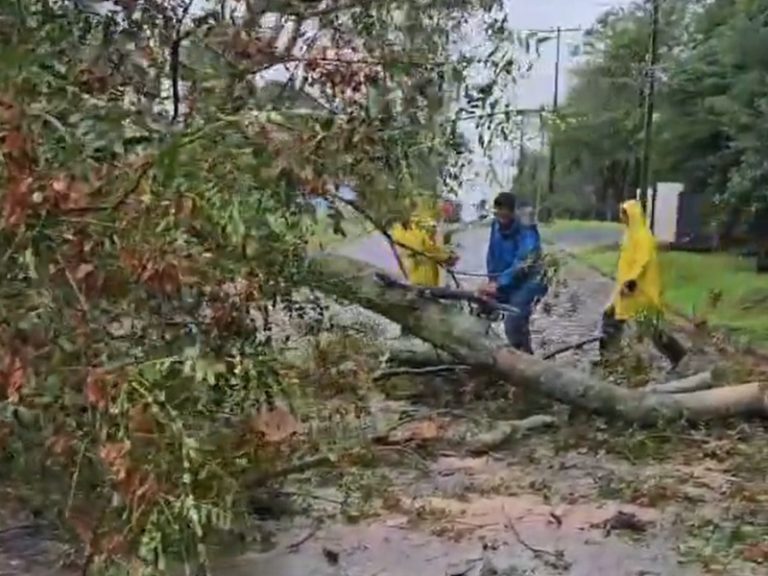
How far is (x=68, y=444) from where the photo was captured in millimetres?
3498

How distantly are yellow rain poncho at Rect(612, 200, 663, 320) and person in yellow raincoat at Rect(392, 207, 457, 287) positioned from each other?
262cm

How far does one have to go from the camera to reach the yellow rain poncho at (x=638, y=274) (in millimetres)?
9547

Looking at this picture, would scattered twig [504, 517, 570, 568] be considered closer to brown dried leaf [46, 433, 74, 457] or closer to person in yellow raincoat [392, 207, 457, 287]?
person in yellow raincoat [392, 207, 457, 287]

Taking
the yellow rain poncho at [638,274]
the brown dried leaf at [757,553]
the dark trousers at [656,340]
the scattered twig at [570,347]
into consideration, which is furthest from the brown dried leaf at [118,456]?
the yellow rain poncho at [638,274]

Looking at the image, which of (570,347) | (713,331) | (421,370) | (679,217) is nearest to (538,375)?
(421,370)

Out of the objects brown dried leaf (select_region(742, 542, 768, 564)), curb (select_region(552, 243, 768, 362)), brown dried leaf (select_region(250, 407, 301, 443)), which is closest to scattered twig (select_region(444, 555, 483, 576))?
brown dried leaf (select_region(250, 407, 301, 443))

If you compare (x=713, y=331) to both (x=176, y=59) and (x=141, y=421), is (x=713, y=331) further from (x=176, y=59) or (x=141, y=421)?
(x=141, y=421)

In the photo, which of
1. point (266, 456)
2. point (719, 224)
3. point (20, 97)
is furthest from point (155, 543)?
A: point (719, 224)

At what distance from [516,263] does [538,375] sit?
4.73 ft

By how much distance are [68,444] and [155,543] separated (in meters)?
0.51

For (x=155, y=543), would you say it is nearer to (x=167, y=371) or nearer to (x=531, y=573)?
(x=167, y=371)

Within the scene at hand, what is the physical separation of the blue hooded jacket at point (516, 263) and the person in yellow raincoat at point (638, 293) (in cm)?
82

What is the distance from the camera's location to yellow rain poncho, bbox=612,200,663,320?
9.55 m

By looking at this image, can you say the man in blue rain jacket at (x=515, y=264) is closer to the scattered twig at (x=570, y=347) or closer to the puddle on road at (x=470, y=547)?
the scattered twig at (x=570, y=347)
